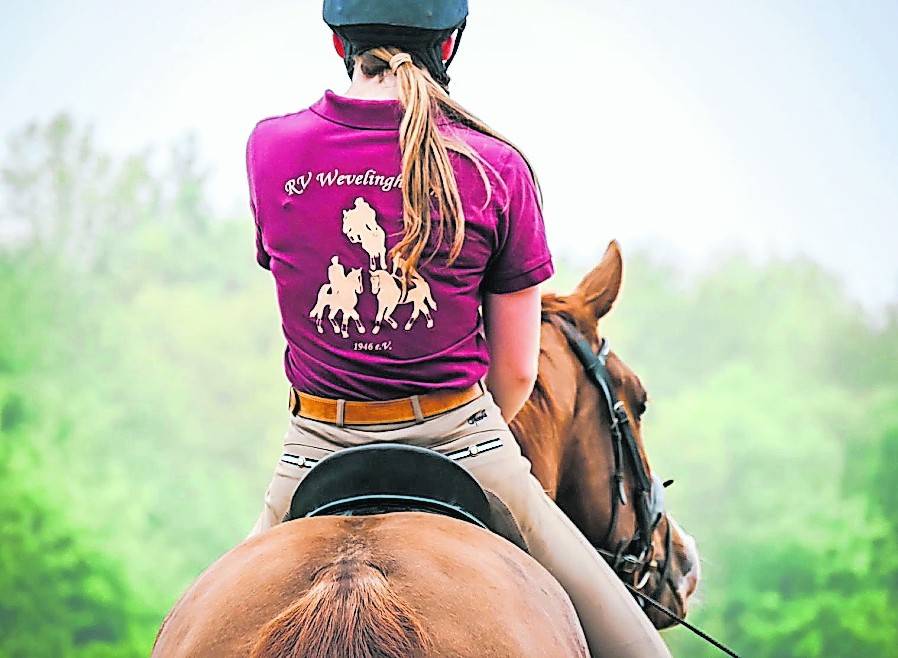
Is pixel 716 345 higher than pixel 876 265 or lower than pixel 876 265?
lower

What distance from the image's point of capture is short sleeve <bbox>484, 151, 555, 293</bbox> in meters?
1.61

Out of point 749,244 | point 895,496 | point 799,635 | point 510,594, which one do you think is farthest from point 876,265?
point 510,594

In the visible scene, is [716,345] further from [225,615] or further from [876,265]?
[225,615]

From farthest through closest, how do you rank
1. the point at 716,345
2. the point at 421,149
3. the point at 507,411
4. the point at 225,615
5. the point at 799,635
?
1. the point at 716,345
2. the point at 799,635
3. the point at 507,411
4. the point at 421,149
5. the point at 225,615

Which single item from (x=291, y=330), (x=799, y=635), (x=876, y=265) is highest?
(x=291, y=330)

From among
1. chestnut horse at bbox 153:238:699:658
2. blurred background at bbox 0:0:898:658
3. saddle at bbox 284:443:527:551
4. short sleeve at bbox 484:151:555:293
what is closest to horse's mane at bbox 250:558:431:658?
chestnut horse at bbox 153:238:699:658

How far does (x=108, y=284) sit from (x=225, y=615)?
6125mm

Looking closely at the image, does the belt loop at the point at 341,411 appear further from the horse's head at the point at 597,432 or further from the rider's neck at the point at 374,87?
the horse's head at the point at 597,432

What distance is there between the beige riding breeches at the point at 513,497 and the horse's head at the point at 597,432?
49cm

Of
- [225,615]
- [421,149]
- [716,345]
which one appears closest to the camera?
[225,615]

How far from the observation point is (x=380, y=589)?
115 cm

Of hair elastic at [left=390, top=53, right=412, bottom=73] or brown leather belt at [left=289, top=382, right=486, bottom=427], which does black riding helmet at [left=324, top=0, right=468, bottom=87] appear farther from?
brown leather belt at [left=289, top=382, right=486, bottom=427]

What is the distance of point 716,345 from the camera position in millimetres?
7359

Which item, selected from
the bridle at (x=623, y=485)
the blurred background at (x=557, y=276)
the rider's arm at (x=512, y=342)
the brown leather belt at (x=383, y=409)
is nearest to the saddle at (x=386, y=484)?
the brown leather belt at (x=383, y=409)
